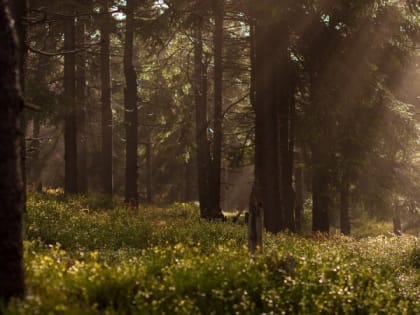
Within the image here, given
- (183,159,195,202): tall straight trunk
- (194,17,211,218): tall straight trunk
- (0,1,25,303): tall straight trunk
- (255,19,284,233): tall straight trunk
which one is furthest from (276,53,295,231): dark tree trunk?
(183,159,195,202): tall straight trunk

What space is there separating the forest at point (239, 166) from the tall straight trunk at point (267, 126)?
46 mm

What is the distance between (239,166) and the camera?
69.9ft

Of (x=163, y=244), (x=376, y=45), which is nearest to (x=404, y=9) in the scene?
(x=376, y=45)

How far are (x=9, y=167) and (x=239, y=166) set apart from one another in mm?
15892

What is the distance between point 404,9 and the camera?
1691 cm

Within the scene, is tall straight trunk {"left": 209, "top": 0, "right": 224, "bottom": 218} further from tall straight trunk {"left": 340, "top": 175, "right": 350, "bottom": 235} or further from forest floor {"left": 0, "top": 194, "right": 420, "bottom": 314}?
forest floor {"left": 0, "top": 194, "right": 420, "bottom": 314}

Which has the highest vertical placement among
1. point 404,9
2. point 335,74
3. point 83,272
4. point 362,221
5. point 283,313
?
point 404,9

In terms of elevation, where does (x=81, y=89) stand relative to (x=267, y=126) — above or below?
above

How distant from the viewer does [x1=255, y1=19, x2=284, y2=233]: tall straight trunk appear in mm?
16484

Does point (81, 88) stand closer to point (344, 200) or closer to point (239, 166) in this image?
point (239, 166)

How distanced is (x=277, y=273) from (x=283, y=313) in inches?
54.5

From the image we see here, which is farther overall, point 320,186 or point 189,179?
point 189,179

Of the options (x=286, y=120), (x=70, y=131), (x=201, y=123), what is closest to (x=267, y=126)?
(x=286, y=120)

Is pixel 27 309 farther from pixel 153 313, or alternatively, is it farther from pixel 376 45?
pixel 376 45
